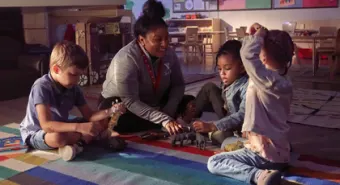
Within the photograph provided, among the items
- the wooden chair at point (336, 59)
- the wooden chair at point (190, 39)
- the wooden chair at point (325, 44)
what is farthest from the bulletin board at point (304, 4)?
the wooden chair at point (336, 59)

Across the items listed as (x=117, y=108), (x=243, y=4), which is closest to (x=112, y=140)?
(x=117, y=108)

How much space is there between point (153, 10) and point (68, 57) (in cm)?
61

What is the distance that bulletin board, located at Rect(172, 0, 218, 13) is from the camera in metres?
9.84

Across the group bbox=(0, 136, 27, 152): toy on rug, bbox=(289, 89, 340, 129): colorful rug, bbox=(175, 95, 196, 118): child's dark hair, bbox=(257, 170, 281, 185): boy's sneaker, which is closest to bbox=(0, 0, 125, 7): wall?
bbox=(0, 136, 27, 152): toy on rug

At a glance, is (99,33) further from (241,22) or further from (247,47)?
(241,22)

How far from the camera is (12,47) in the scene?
456cm

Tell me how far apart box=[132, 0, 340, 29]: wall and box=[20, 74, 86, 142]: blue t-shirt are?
7314 millimetres

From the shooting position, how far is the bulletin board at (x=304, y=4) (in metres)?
8.32

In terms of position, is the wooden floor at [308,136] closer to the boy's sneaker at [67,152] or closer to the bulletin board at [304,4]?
the boy's sneaker at [67,152]

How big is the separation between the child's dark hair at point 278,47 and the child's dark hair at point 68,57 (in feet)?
3.18

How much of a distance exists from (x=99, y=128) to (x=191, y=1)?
8513 millimetres

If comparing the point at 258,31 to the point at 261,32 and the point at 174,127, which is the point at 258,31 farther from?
the point at 174,127

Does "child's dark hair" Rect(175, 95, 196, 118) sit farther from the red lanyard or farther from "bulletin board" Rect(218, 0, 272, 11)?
"bulletin board" Rect(218, 0, 272, 11)

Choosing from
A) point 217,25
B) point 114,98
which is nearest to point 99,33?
point 114,98
